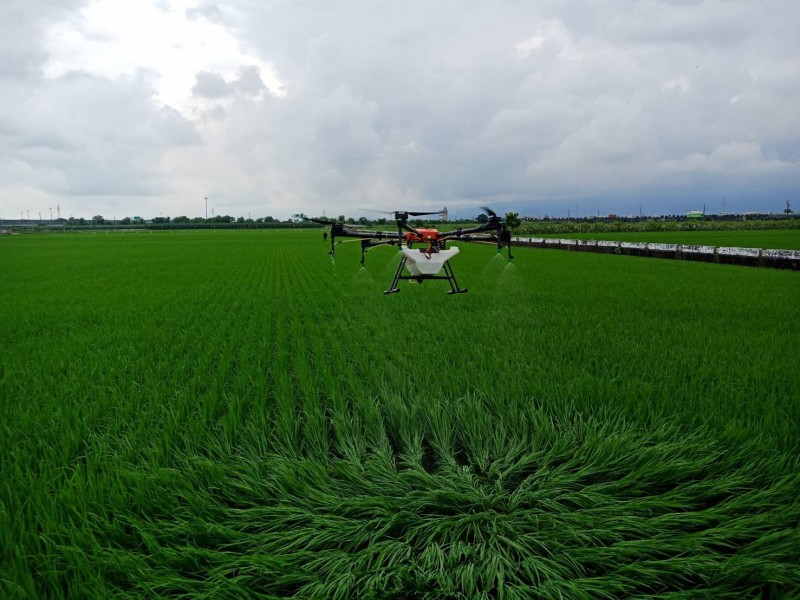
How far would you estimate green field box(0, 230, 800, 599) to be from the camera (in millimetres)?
2180

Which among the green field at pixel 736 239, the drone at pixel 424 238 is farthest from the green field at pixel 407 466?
the green field at pixel 736 239

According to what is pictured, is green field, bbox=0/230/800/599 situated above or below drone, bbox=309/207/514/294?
below

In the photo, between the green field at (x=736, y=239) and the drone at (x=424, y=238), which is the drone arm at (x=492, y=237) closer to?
the drone at (x=424, y=238)

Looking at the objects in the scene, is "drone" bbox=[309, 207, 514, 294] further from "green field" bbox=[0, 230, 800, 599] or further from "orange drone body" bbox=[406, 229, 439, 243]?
"green field" bbox=[0, 230, 800, 599]

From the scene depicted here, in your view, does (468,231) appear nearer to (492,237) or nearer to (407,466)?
(492,237)

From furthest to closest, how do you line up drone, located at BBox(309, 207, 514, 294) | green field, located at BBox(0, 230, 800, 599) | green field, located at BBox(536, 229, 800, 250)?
1. green field, located at BBox(536, 229, 800, 250)
2. drone, located at BBox(309, 207, 514, 294)
3. green field, located at BBox(0, 230, 800, 599)

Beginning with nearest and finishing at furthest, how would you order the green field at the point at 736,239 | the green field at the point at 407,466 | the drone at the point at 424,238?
the green field at the point at 407,466 → the drone at the point at 424,238 → the green field at the point at 736,239

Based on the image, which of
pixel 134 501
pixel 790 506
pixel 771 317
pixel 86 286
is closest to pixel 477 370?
pixel 790 506

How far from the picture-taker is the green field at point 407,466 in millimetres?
2180

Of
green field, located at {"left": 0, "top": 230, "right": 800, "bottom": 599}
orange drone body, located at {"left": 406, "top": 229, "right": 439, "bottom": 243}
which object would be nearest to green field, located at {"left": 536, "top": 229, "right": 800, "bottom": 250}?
orange drone body, located at {"left": 406, "top": 229, "right": 439, "bottom": 243}

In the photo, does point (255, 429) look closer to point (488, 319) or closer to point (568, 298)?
point (488, 319)

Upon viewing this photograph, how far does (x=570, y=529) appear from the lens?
2.40 metres

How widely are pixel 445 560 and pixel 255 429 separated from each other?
1876mm

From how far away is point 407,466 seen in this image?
128 inches
